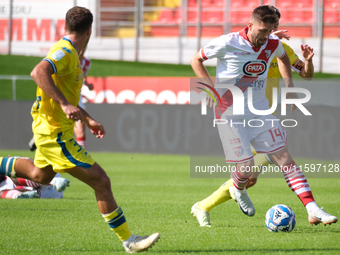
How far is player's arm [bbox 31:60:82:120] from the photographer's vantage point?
3.89 metres

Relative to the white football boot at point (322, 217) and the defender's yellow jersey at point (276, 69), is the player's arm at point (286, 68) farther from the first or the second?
the white football boot at point (322, 217)

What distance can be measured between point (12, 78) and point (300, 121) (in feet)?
29.4

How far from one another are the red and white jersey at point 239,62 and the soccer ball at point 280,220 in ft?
3.39

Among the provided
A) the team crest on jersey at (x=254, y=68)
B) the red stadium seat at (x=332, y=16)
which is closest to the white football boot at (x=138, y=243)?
the team crest on jersey at (x=254, y=68)

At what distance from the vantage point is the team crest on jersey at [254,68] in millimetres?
5309

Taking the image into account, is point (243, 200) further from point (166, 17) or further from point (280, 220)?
point (166, 17)

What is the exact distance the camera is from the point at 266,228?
5.39m

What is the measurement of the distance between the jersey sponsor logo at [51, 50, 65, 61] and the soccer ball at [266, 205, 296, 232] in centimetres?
263

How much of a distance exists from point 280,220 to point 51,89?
8.71 ft

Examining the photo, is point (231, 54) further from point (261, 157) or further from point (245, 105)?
point (261, 157)

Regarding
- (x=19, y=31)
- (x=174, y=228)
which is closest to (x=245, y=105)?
(x=174, y=228)

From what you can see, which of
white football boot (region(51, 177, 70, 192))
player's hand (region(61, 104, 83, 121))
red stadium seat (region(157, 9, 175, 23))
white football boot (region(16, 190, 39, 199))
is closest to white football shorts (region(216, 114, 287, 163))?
player's hand (region(61, 104, 83, 121))

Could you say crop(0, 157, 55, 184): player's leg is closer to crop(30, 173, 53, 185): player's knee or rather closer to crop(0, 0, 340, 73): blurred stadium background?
crop(30, 173, 53, 185): player's knee

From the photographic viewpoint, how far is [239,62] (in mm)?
5301
